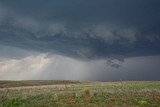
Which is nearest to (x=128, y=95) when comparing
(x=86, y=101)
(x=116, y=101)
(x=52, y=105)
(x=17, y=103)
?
(x=116, y=101)

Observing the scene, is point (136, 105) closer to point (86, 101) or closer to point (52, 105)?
point (86, 101)

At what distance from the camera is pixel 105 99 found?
36.5m

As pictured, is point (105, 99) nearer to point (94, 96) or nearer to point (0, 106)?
point (94, 96)

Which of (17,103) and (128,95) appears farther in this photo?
(128,95)

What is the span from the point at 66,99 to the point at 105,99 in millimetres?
5302

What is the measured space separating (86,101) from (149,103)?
8.25 meters

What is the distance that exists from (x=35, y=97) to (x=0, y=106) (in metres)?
6.01

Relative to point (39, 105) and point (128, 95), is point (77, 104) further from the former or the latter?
A: point (128, 95)

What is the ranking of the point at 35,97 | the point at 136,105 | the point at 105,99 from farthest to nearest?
the point at 35,97 → the point at 105,99 → the point at 136,105

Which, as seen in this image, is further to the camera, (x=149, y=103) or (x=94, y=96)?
(x=94, y=96)

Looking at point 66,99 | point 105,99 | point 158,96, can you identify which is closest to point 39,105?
point 66,99

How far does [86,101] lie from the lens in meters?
35.8

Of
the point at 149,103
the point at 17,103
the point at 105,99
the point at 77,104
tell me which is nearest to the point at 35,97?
the point at 17,103

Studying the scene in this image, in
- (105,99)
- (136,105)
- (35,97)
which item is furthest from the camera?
(35,97)
